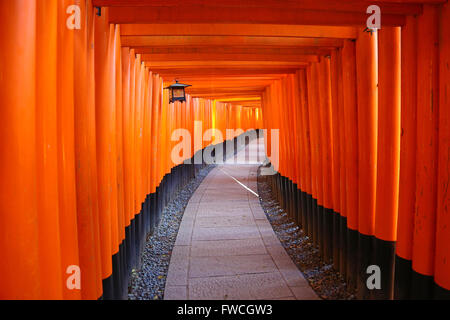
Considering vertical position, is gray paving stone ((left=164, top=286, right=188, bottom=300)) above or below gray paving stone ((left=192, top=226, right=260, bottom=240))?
below

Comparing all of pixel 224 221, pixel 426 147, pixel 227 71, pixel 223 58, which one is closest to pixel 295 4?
pixel 426 147

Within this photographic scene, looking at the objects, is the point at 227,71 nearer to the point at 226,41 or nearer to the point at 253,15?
the point at 226,41

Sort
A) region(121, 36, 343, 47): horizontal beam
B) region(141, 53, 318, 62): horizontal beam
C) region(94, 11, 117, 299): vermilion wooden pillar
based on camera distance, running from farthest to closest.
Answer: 1. region(141, 53, 318, 62): horizontal beam
2. region(121, 36, 343, 47): horizontal beam
3. region(94, 11, 117, 299): vermilion wooden pillar

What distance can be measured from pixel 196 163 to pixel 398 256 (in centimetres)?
1295

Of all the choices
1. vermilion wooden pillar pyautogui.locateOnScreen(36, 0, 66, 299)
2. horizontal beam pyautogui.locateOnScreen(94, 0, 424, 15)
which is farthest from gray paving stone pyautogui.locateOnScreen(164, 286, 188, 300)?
horizontal beam pyautogui.locateOnScreen(94, 0, 424, 15)

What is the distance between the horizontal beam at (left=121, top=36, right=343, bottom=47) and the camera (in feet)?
16.3

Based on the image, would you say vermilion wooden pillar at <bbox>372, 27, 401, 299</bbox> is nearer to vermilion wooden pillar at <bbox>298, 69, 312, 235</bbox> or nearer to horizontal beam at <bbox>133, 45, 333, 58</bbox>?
horizontal beam at <bbox>133, 45, 333, 58</bbox>

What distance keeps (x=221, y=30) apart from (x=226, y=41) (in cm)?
66

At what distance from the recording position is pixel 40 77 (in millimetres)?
1983

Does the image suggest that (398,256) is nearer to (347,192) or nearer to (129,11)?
(347,192)

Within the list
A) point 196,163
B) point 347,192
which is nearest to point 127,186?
point 347,192

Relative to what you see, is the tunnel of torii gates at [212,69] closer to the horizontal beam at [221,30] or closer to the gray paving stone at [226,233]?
the horizontal beam at [221,30]

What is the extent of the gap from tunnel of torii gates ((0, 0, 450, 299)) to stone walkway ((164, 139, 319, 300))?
76cm

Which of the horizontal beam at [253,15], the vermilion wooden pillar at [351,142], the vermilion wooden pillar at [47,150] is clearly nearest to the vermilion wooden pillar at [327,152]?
the vermilion wooden pillar at [351,142]
